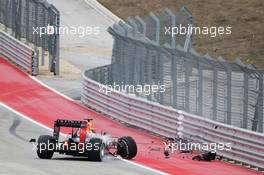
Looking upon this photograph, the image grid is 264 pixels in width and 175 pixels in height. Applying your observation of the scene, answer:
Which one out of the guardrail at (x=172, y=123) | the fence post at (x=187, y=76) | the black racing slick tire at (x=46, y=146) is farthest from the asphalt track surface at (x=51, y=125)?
the fence post at (x=187, y=76)

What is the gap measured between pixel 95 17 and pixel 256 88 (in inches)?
1155

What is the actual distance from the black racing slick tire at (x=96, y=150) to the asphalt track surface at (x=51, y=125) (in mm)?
204

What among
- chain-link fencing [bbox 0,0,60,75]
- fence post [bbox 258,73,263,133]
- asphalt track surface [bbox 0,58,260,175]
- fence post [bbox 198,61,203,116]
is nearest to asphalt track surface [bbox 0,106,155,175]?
asphalt track surface [bbox 0,58,260,175]

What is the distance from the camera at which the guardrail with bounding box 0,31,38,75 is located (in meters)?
37.5

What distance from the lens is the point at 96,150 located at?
69.7ft

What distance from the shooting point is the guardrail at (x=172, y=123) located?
23781 mm

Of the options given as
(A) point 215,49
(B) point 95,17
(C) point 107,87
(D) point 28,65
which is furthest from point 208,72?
(B) point 95,17

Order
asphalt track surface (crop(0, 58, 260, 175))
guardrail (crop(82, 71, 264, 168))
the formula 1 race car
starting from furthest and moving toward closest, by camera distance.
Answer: guardrail (crop(82, 71, 264, 168)) < asphalt track surface (crop(0, 58, 260, 175)) < the formula 1 race car

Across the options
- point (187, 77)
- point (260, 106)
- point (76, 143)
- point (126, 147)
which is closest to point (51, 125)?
point (187, 77)

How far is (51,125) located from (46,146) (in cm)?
696

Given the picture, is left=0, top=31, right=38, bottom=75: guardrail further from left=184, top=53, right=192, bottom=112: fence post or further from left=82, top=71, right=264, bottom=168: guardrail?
left=184, top=53, right=192, bottom=112: fence post

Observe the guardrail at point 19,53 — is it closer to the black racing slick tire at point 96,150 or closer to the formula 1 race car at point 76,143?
the formula 1 race car at point 76,143

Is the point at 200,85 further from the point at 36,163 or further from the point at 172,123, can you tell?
the point at 36,163

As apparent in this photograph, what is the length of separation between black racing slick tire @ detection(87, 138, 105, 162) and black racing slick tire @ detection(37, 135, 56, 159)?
0.84 metres
